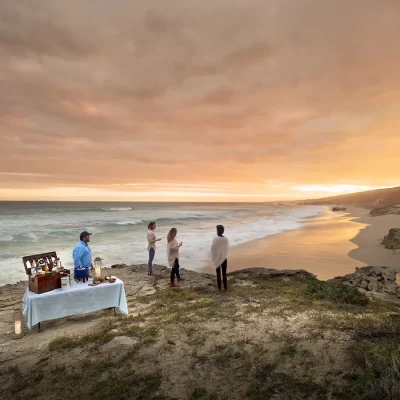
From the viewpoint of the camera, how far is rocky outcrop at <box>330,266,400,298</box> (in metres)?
10.1

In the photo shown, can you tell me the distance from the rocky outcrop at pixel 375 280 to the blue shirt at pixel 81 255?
9366 mm

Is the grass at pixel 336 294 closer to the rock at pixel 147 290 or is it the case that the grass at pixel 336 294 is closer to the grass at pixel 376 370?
the grass at pixel 376 370

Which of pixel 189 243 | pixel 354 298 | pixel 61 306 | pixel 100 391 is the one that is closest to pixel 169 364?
pixel 100 391

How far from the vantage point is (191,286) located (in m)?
10.3

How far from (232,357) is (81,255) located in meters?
4.65

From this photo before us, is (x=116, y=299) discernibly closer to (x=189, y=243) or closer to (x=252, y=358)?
(x=252, y=358)

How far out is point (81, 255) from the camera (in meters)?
7.51

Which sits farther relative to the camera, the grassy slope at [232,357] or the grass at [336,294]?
the grass at [336,294]

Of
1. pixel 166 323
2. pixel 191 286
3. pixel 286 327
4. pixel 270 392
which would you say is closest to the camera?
pixel 270 392

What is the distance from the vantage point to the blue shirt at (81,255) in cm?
747

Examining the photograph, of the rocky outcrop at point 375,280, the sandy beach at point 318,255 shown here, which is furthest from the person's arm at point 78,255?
the sandy beach at point 318,255

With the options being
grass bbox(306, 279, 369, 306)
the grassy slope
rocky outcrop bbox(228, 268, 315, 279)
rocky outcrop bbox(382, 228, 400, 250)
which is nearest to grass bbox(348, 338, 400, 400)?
the grassy slope

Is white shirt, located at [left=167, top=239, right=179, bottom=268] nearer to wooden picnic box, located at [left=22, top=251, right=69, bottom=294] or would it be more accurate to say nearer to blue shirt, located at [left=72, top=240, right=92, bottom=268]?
blue shirt, located at [left=72, top=240, right=92, bottom=268]

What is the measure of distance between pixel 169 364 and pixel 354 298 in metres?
5.98
